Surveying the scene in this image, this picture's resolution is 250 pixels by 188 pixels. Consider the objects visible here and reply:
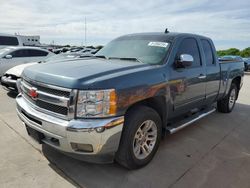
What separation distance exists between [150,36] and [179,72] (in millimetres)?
906

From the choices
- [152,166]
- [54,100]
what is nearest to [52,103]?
[54,100]

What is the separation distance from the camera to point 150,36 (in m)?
4.12

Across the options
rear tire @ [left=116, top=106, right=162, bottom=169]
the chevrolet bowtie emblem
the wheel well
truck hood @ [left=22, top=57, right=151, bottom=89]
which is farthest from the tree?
the chevrolet bowtie emblem

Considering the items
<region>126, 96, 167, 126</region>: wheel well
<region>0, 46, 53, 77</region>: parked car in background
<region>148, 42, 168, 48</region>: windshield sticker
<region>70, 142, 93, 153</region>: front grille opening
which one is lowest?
<region>0, 46, 53, 77</region>: parked car in background

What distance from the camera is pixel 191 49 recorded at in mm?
4273

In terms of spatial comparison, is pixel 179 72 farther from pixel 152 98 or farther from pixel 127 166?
pixel 127 166

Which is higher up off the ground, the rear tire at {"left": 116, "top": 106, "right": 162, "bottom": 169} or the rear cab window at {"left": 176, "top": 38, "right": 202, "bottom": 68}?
the rear cab window at {"left": 176, "top": 38, "right": 202, "bottom": 68}

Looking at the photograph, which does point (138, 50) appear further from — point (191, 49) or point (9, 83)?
point (9, 83)

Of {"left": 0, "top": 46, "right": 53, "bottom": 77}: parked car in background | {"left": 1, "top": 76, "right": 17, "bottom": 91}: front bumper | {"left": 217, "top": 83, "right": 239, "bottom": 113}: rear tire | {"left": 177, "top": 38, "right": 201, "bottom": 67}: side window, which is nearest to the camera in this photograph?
{"left": 177, "top": 38, "right": 201, "bottom": 67}: side window

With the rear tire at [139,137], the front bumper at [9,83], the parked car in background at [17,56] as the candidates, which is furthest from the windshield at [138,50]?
the parked car in background at [17,56]

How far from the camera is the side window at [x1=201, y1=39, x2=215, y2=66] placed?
4691mm

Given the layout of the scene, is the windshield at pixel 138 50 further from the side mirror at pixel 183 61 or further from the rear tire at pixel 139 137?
the rear tire at pixel 139 137

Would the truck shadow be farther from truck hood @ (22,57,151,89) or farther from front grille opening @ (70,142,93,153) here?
truck hood @ (22,57,151,89)

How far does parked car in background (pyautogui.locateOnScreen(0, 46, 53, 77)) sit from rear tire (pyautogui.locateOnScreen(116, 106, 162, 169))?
26.5 feet
